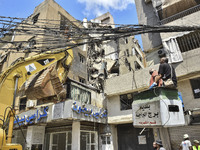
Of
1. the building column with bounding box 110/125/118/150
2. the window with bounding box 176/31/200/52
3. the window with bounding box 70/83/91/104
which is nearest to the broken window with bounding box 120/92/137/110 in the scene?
the building column with bounding box 110/125/118/150

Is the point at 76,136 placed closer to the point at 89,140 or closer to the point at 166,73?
the point at 89,140

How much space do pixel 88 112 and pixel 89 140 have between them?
9.81 ft

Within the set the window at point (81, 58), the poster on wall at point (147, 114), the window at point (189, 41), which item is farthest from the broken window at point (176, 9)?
the poster on wall at point (147, 114)

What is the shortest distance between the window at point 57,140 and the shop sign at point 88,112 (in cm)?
287

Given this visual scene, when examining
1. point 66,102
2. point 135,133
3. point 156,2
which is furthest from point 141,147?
point 156,2

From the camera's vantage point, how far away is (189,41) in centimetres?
1118

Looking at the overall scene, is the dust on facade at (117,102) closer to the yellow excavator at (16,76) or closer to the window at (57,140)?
the window at (57,140)

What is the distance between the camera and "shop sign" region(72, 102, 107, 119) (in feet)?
32.8

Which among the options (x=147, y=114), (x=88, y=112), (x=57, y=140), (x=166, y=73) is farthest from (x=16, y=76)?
(x=57, y=140)

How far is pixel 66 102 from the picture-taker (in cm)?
1001

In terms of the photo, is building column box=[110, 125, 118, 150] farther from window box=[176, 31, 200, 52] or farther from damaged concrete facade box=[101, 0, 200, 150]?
window box=[176, 31, 200, 52]

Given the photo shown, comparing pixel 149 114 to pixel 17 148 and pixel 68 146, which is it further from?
pixel 68 146

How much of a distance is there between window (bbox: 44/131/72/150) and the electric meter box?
9650 millimetres

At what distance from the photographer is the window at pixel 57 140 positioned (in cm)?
1265
